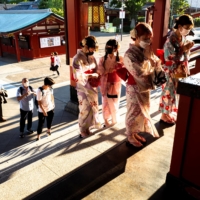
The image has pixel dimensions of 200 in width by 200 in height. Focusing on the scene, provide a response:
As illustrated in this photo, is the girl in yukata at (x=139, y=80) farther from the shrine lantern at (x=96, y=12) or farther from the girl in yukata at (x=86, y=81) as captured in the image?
the shrine lantern at (x=96, y=12)

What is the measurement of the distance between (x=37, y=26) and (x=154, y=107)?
42.4ft

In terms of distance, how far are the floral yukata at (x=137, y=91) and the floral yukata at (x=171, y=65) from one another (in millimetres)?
562

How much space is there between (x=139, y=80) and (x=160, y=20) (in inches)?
103

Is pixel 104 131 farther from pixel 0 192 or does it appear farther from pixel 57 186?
pixel 0 192

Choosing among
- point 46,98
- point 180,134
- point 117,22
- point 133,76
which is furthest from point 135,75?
point 117,22

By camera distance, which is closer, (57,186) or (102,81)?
(57,186)

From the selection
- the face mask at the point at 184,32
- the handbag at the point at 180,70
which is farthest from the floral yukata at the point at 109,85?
the face mask at the point at 184,32

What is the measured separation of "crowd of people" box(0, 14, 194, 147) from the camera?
8.98 feet

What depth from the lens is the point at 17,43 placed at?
15.2 meters

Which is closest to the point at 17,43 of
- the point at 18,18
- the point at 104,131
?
the point at 18,18

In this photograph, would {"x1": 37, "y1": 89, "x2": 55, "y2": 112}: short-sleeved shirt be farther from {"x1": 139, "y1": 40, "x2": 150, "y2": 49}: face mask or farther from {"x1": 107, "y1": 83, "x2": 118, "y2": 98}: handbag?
{"x1": 139, "y1": 40, "x2": 150, "y2": 49}: face mask

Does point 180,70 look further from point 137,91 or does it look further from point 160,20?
point 160,20

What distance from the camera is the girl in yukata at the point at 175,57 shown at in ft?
10.1

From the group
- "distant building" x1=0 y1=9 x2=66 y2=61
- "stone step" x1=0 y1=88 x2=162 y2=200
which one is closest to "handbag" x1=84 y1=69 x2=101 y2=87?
"stone step" x1=0 y1=88 x2=162 y2=200
